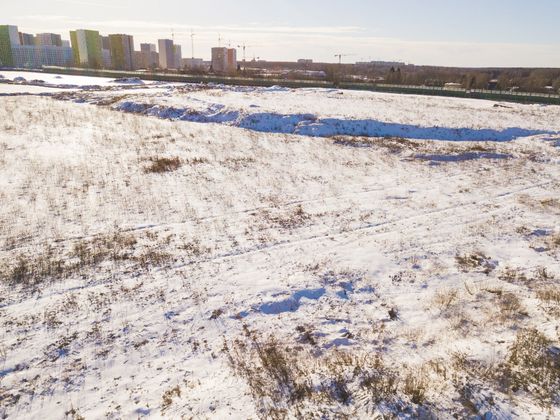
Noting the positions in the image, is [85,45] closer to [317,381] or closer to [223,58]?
[223,58]

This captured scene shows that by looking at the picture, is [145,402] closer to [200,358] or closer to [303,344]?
[200,358]

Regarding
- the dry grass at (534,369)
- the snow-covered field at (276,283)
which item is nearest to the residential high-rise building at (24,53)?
the snow-covered field at (276,283)

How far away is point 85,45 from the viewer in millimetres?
156250

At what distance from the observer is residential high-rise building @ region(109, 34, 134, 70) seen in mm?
147625

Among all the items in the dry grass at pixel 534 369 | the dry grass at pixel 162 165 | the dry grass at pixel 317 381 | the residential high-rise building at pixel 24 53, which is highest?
the residential high-rise building at pixel 24 53

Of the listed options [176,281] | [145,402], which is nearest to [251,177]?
[176,281]

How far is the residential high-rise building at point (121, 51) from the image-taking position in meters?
148

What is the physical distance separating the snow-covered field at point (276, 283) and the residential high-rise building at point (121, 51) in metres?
152

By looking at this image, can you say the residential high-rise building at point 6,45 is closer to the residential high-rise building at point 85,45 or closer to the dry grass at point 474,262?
the residential high-rise building at point 85,45

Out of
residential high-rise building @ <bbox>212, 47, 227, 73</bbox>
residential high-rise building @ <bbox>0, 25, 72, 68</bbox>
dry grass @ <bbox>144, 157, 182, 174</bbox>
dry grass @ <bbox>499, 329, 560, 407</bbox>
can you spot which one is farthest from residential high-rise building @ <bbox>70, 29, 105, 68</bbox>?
dry grass @ <bbox>499, 329, 560, 407</bbox>

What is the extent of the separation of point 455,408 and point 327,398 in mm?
2019

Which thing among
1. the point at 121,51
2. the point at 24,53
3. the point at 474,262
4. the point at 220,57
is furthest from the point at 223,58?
the point at 474,262

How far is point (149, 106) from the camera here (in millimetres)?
34375

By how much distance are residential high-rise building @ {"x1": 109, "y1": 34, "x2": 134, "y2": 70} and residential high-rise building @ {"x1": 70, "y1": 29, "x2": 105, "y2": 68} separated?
21.8 feet
